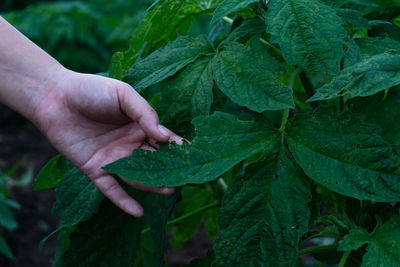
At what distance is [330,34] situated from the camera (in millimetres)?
756

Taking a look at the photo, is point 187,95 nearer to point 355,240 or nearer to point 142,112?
point 142,112

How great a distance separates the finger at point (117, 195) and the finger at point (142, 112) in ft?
0.60

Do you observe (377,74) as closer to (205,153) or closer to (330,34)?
(330,34)

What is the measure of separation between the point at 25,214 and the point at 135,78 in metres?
3.00

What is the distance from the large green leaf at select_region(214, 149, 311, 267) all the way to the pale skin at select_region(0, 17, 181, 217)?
0.61 ft

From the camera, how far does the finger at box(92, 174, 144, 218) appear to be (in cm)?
101

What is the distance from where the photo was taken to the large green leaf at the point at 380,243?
30.1 inches

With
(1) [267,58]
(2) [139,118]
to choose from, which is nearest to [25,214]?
(2) [139,118]

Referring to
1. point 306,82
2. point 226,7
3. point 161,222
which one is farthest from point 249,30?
point 161,222

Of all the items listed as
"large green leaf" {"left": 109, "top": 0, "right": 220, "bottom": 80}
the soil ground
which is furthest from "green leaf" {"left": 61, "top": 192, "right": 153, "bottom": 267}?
the soil ground

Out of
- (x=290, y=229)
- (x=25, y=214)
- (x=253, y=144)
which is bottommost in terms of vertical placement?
(x=25, y=214)

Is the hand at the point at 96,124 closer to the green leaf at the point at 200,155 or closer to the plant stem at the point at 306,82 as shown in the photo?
the green leaf at the point at 200,155

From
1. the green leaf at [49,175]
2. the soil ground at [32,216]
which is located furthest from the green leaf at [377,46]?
the soil ground at [32,216]

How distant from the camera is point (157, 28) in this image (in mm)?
995
